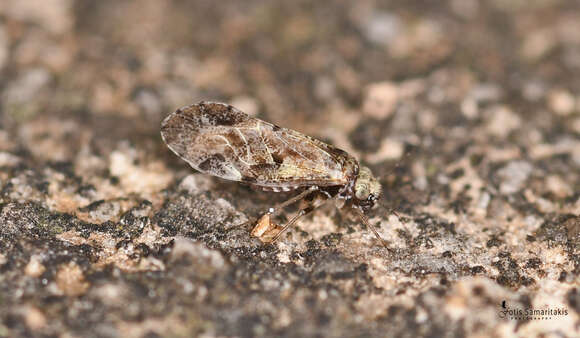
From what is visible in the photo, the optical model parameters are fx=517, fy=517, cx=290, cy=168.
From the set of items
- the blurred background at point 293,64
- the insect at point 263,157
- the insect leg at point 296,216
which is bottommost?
the insect leg at point 296,216

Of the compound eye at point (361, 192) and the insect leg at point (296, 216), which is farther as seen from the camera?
the compound eye at point (361, 192)

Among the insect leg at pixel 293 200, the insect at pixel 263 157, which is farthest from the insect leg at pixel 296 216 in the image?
the insect leg at pixel 293 200

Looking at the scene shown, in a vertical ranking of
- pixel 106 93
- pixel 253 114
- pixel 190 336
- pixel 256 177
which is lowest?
pixel 190 336

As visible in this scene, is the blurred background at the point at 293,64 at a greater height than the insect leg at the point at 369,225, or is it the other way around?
the blurred background at the point at 293,64

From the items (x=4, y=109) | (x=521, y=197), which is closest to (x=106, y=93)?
(x=4, y=109)

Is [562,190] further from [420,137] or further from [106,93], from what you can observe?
[106,93]

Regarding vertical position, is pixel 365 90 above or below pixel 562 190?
above

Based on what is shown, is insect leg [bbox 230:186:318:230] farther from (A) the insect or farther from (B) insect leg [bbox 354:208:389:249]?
(B) insect leg [bbox 354:208:389:249]

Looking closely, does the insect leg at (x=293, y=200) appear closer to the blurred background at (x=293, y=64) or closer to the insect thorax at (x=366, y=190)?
the insect thorax at (x=366, y=190)
